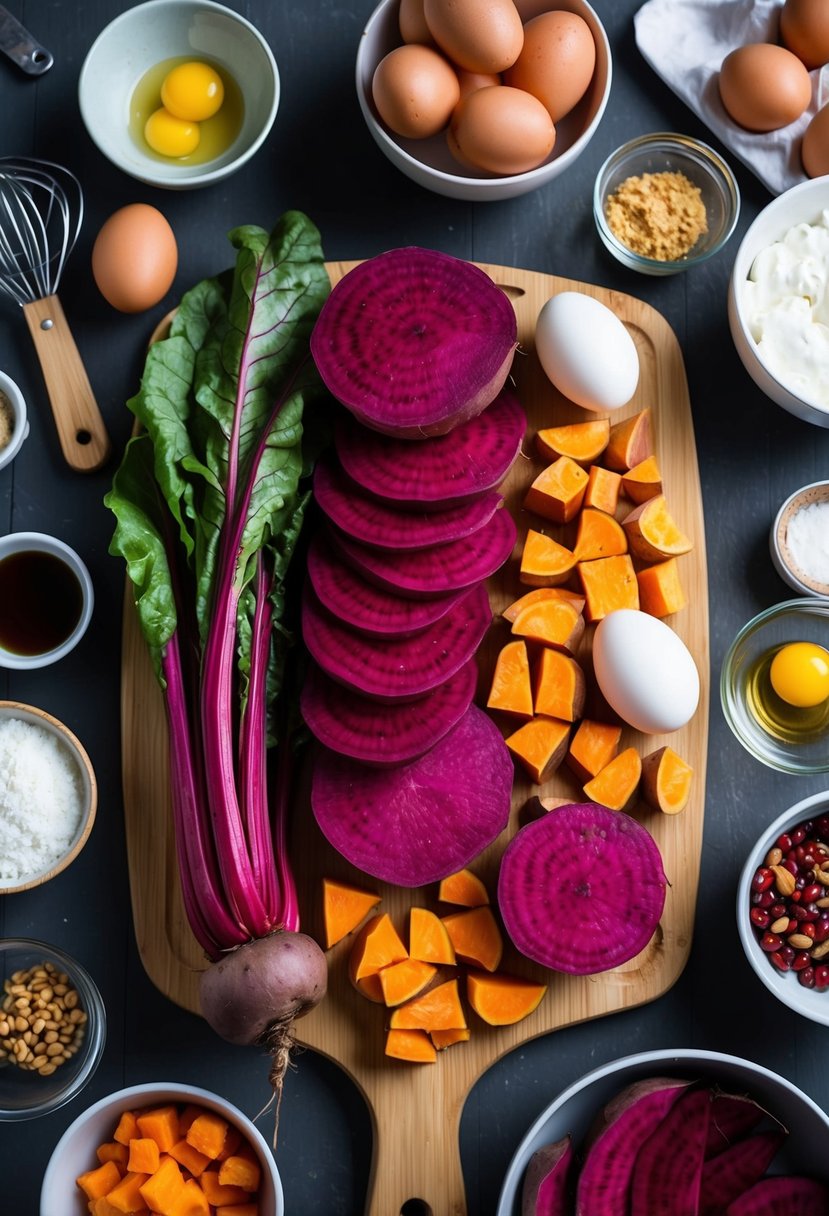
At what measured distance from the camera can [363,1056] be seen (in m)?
1.86

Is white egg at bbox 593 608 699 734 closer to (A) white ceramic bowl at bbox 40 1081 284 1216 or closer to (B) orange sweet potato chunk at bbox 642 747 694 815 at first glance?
(B) orange sweet potato chunk at bbox 642 747 694 815

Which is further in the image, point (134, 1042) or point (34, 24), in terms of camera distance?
point (34, 24)

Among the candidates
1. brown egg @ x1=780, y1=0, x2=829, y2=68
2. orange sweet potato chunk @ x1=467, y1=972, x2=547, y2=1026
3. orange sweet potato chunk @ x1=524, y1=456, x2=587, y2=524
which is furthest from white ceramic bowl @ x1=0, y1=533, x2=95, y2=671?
brown egg @ x1=780, y1=0, x2=829, y2=68

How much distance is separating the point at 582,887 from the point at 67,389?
124 cm

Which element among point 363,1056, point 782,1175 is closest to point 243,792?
point 363,1056

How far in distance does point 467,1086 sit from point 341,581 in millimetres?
867

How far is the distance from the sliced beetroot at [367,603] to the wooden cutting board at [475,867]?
19 cm

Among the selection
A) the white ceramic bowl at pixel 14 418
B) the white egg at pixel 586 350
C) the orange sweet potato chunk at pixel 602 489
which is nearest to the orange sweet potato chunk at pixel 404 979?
the orange sweet potato chunk at pixel 602 489

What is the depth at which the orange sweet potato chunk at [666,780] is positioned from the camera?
73.3 inches

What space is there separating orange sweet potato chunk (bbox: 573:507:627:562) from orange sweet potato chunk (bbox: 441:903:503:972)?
0.63 meters

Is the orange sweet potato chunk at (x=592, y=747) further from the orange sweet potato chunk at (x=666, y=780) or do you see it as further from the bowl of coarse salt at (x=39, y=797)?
the bowl of coarse salt at (x=39, y=797)

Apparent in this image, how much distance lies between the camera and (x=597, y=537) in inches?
75.7

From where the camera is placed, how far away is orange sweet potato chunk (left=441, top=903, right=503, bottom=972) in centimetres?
185

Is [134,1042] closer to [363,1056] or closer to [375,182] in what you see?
[363,1056]
